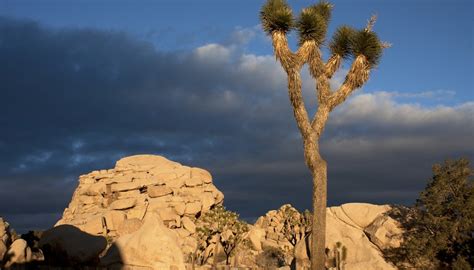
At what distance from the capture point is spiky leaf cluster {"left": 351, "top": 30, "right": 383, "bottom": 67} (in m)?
19.4

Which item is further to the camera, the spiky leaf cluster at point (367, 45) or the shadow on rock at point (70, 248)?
the shadow on rock at point (70, 248)

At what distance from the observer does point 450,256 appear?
1048 inches

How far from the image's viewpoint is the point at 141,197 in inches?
2650

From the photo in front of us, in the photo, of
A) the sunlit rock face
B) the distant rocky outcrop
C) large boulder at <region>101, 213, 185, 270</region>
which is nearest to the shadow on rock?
large boulder at <region>101, 213, 185, 270</region>

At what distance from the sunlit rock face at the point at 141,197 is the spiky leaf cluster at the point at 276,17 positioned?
42.3 m

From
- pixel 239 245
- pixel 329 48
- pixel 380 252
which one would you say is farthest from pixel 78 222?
pixel 329 48

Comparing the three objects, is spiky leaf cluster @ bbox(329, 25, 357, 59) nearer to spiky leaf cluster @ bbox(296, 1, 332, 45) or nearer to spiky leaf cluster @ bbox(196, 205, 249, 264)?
spiky leaf cluster @ bbox(296, 1, 332, 45)

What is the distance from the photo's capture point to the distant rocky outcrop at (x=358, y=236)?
28.3m

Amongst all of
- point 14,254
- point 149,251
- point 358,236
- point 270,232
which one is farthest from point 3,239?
point 270,232

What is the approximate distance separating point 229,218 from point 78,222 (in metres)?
22.3

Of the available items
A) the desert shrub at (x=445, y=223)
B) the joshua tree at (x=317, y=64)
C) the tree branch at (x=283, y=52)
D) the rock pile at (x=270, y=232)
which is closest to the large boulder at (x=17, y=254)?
the joshua tree at (x=317, y=64)

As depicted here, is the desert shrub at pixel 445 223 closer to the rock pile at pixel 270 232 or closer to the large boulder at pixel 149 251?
the large boulder at pixel 149 251

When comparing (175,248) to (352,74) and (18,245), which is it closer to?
(18,245)

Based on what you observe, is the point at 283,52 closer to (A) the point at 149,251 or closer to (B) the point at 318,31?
(B) the point at 318,31
